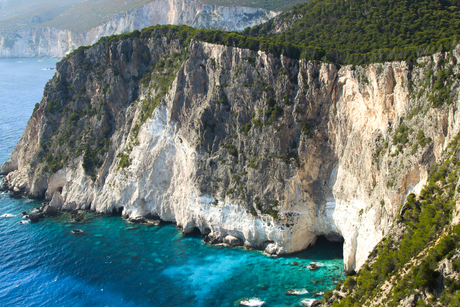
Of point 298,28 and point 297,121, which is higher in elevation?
point 298,28

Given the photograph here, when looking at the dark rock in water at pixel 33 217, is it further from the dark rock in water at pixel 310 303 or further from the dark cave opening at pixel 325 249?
the dark rock in water at pixel 310 303

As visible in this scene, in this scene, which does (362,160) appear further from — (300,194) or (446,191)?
(446,191)

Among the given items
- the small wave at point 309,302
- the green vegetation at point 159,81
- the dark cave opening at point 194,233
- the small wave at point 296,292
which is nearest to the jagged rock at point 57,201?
the green vegetation at point 159,81

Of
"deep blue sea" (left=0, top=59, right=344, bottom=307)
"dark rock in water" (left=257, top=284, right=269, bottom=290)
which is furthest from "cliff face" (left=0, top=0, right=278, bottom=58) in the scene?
"dark rock in water" (left=257, top=284, right=269, bottom=290)

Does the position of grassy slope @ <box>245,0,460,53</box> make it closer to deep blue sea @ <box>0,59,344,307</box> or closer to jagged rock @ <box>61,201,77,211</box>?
deep blue sea @ <box>0,59,344,307</box>

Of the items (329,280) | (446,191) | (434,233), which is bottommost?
(329,280)

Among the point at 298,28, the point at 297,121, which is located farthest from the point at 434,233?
the point at 298,28

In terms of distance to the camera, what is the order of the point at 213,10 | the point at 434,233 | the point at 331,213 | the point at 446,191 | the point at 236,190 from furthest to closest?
the point at 213,10
the point at 236,190
the point at 331,213
the point at 446,191
the point at 434,233
